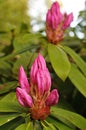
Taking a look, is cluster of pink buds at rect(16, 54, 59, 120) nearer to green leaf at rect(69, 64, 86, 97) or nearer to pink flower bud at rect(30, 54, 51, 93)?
pink flower bud at rect(30, 54, 51, 93)

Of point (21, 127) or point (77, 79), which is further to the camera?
point (77, 79)

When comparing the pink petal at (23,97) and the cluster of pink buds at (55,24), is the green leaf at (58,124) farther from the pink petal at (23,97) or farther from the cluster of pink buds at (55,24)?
the cluster of pink buds at (55,24)

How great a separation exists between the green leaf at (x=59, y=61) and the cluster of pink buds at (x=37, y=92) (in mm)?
112

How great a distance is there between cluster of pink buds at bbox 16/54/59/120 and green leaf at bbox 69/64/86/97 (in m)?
0.15

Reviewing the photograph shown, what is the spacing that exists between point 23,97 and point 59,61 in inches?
10.7

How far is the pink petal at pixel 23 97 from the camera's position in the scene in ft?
3.17

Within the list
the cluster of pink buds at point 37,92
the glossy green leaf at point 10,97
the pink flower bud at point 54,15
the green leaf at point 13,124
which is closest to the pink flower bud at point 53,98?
the cluster of pink buds at point 37,92

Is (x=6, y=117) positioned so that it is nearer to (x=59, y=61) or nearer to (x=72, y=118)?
(x=72, y=118)

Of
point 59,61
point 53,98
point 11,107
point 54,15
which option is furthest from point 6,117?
point 54,15

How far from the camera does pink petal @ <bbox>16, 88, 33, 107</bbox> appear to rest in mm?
966

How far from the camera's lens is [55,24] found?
1.33 meters

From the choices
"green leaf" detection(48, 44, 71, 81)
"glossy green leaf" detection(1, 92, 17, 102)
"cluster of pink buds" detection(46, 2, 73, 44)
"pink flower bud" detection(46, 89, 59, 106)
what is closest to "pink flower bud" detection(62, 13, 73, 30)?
"cluster of pink buds" detection(46, 2, 73, 44)

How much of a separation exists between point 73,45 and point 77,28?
128 millimetres

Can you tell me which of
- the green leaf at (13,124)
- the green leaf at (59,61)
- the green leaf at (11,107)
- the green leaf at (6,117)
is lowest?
the green leaf at (13,124)
